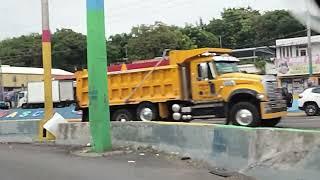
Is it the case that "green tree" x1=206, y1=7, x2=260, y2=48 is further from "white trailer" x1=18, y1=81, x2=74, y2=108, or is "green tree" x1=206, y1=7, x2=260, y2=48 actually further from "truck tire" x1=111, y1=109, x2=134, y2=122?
"truck tire" x1=111, y1=109, x2=134, y2=122

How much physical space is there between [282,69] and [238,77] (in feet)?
110

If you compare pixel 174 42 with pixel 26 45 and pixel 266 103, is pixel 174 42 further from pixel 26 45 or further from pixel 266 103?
pixel 266 103

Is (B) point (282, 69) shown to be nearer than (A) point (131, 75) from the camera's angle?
No

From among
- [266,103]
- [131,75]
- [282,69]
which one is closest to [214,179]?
[266,103]

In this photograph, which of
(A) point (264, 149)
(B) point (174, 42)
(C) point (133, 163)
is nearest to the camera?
(A) point (264, 149)

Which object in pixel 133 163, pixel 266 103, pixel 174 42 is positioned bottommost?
pixel 133 163

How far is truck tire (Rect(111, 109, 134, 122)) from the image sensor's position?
69.0 feet

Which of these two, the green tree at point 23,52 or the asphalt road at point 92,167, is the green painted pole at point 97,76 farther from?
the green tree at point 23,52

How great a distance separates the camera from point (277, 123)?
19.0m

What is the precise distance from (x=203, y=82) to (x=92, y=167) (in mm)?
8795

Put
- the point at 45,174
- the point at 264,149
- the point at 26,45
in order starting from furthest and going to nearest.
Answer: the point at 26,45 → the point at 45,174 → the point at 264,149

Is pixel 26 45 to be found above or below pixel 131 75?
above

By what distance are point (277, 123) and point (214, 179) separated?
10338 millimetres

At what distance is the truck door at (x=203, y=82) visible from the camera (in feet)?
62.4
